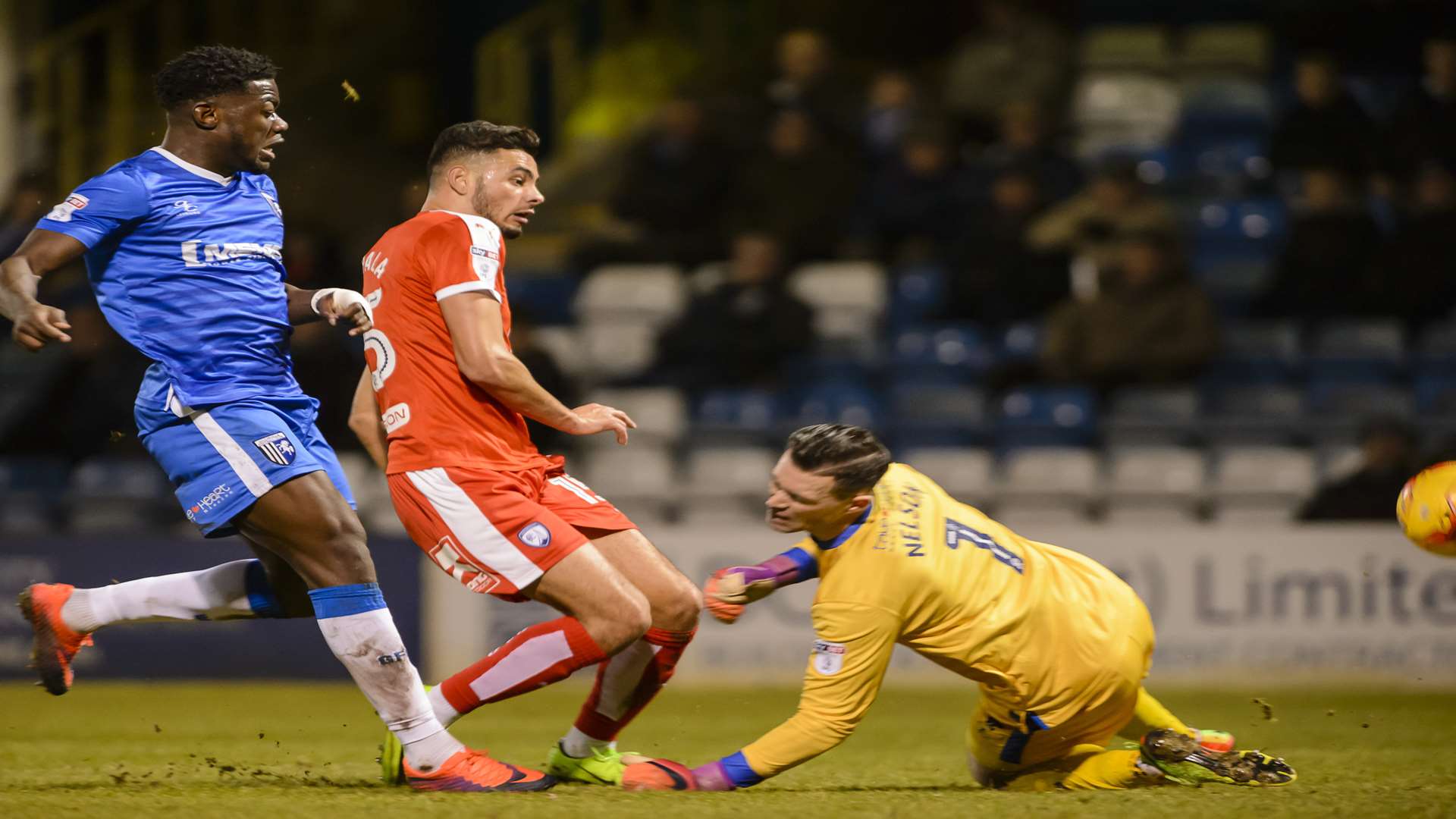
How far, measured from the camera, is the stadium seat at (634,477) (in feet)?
34.7

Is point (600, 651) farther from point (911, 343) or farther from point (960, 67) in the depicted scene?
point (960, 67)

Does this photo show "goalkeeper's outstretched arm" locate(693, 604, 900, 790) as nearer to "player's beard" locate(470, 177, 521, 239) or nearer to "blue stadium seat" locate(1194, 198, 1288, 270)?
"player's beard" locate(470, 177, 521, 239)

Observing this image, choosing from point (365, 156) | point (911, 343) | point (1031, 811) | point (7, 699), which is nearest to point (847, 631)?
point (1031, 811)

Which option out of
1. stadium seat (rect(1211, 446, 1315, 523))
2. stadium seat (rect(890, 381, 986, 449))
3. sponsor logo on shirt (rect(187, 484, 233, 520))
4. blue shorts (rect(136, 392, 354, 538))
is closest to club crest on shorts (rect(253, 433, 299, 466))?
blue shorts (rect(136, 392, 354, 538))

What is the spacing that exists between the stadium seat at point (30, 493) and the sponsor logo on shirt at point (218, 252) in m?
6.56

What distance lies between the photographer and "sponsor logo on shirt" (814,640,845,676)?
175 inches

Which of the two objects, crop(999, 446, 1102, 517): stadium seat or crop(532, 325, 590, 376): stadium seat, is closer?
crop(999, 446, 1102, 517): stadium seat

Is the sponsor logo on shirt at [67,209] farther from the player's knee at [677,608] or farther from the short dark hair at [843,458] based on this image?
the short dark hair at [843,458]

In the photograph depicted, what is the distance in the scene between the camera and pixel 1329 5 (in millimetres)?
13180

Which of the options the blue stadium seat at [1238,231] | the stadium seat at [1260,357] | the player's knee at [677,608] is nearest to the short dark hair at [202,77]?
the player's knee at [677,608]

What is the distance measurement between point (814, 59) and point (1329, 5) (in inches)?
168

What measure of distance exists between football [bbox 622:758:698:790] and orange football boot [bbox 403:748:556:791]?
27cm

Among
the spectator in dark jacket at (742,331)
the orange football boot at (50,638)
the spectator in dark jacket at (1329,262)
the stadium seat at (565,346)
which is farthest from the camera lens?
the stadium seat at (565,346)

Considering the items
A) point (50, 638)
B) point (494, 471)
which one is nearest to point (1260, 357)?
point (494, 471)
